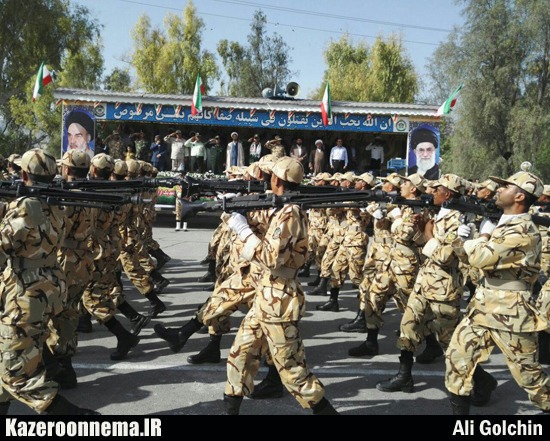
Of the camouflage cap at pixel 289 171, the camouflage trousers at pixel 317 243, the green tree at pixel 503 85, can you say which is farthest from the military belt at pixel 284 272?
the green tree at pixel 503 85

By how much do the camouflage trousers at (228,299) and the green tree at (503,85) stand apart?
2436 cm

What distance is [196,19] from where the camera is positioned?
43719 mm

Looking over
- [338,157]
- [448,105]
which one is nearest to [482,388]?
[448,105]

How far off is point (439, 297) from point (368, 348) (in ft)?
4.78

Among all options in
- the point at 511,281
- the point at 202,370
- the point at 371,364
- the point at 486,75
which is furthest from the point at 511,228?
the point at 486,75

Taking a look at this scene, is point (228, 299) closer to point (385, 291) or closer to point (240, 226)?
point (240, 226)

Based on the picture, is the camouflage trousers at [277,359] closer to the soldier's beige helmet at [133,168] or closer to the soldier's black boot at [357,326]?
the soldier's black boot at [357,326]

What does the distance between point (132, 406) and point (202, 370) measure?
3.34 feet

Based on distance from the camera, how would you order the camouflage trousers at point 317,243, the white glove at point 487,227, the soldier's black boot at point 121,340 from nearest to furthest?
1. the white glove at point 487,227
2. the soldier's black boot at point 121,340
3. the camouflage trousers at point 317,243

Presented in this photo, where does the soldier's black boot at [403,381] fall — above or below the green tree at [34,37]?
below

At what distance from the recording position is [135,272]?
7457 millimetres

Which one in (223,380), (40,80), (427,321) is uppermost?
(40,80)

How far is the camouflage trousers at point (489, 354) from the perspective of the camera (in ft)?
13.0
